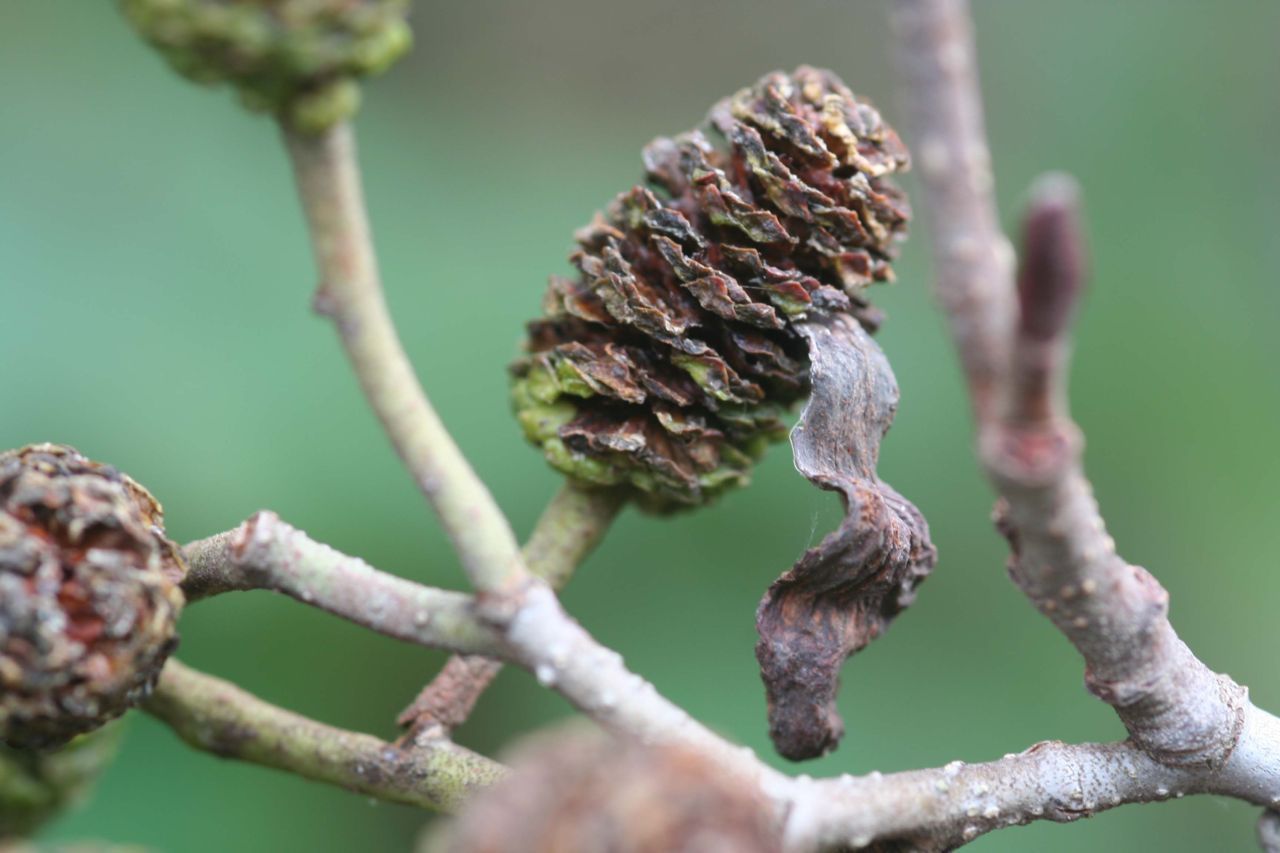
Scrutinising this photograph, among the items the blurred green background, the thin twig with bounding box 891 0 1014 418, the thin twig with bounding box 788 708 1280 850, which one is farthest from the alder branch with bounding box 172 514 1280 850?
the blurred green background

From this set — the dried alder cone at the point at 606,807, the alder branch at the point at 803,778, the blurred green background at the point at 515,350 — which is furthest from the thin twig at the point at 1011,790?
the blurred green background at the point at 515,350

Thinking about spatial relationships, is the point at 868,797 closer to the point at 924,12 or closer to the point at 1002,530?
the point at 1002,530

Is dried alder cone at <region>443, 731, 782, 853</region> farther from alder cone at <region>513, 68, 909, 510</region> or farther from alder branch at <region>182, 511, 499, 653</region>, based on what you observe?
alder cone at <region>513, 68, 909, 510</region>

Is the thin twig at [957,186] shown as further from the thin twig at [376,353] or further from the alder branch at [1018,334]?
the thin twig at [376,353]

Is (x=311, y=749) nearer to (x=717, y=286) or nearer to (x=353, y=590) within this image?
(x=353, y=590)

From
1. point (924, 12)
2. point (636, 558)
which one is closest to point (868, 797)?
point (924, 12)

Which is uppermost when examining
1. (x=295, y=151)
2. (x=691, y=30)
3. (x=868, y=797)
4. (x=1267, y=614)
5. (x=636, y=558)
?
(x=691, y=30)

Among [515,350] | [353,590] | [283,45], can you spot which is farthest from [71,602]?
[515,350]
